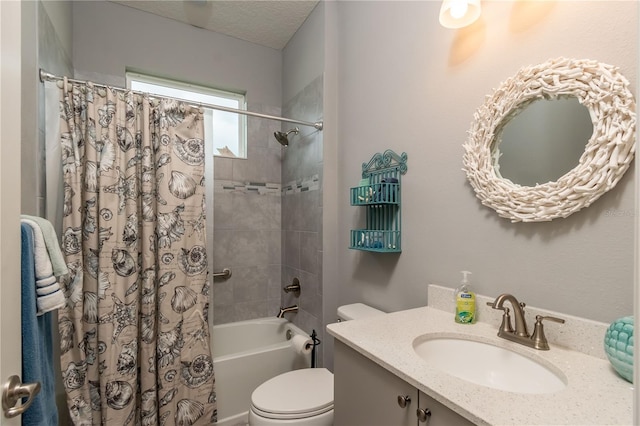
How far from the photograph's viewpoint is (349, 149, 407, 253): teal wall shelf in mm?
1465

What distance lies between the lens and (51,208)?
1414 mm

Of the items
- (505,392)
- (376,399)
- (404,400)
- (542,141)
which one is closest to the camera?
(505,392)

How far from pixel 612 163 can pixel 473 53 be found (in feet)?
2.12

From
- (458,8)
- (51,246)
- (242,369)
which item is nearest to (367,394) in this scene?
(51,246)

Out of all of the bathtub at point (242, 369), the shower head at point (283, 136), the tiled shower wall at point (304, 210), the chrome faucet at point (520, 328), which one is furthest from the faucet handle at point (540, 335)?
the shower head at point (283, 136)

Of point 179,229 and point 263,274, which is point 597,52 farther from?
point 263,274

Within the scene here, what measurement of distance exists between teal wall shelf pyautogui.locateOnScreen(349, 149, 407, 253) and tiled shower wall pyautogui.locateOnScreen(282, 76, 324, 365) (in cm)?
45

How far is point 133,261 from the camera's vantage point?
155 cm

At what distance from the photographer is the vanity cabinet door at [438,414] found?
0.62 metres

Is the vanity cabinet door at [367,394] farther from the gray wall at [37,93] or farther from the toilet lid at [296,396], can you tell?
the gray wall at [37,93]

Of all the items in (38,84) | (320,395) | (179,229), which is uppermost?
(38,84)

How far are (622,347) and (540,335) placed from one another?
215mm

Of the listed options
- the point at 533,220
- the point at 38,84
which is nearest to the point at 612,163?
the point at 533,220

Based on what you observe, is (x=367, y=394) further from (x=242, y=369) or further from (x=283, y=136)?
(x=283, y=136)
